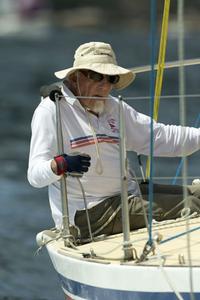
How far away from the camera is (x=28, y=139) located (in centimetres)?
2097

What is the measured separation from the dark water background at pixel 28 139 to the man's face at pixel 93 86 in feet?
10.1

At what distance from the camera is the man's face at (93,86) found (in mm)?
6316

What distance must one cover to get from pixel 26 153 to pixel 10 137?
278 cm

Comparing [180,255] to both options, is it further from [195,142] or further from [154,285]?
[195,142]

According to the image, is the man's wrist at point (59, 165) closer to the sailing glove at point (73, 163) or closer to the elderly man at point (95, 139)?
the sailing glove at point (73, 163)

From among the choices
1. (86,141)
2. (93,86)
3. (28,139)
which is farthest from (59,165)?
(28,139)

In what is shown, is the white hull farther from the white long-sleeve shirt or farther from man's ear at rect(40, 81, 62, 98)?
man's ear at rect(40, 81, 62, 98)

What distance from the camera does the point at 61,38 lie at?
195 ft

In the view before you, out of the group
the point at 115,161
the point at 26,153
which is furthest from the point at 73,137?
the point at 26,153

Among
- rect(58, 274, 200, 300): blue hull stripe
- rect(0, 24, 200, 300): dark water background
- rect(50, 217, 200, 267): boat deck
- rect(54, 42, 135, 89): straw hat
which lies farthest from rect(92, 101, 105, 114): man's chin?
rect(0, 24, 200, 300): dark water background

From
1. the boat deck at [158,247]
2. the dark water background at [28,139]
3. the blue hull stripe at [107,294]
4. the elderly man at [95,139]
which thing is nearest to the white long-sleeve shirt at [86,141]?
the elderly man at [95,139]

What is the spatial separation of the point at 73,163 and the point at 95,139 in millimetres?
473

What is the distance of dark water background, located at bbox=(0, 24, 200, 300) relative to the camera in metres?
10.3

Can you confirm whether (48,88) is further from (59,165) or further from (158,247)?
(158,247)
